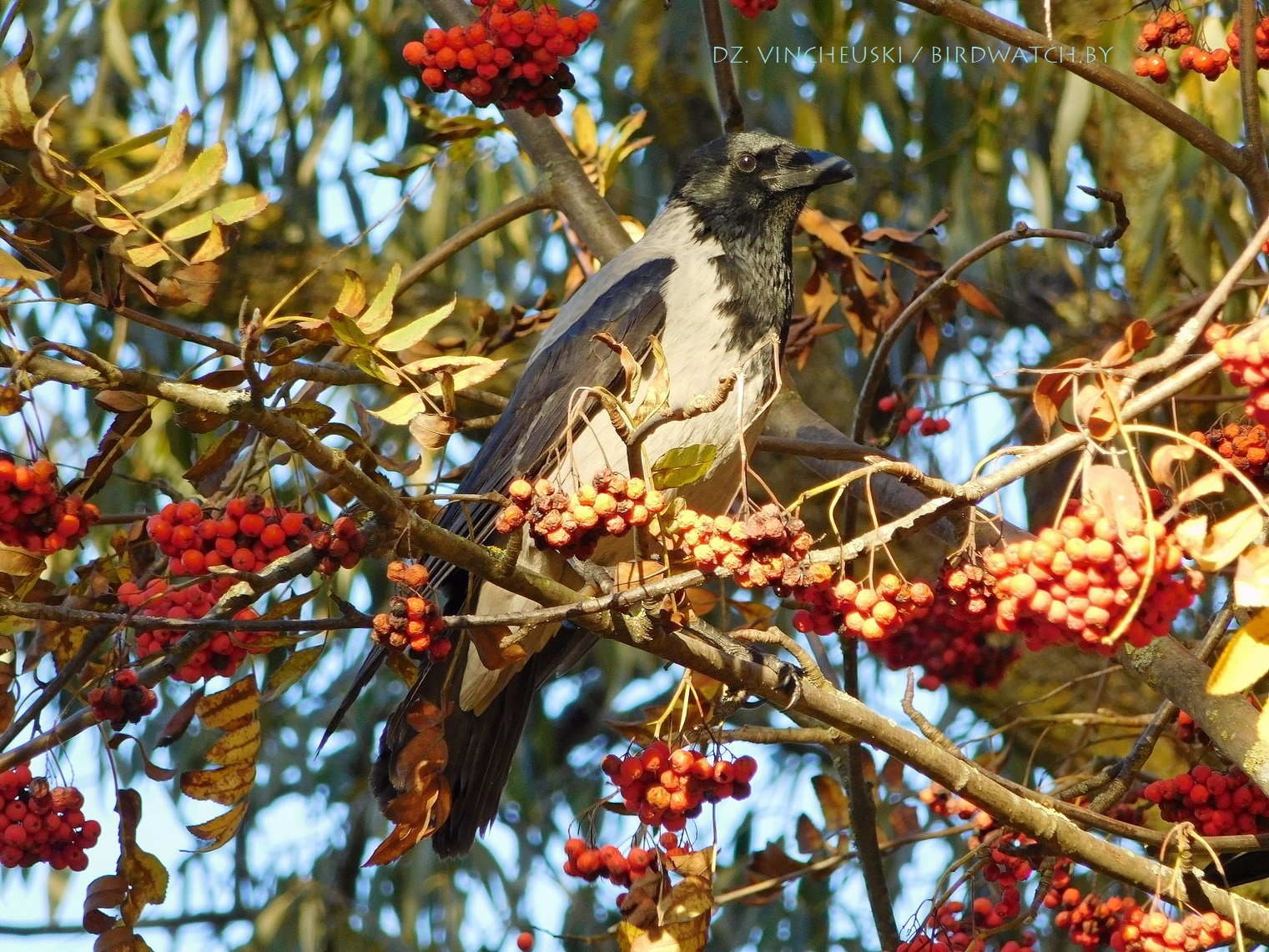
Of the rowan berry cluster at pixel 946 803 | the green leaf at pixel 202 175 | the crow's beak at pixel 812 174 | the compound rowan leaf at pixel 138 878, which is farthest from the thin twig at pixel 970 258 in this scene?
the compound rowan leaf at pixel 138 878

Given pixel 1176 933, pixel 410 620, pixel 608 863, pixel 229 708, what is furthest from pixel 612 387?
pixel 1176 933

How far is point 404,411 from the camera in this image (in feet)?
5.81

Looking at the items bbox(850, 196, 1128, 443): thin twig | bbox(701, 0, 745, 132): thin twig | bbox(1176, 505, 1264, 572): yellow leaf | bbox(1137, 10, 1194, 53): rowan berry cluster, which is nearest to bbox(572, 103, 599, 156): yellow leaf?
bbox(701, 0, 745, 132): thin twig

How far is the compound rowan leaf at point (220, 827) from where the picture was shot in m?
2.07

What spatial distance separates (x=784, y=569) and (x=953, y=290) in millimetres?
1786

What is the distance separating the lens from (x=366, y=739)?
4852 mm

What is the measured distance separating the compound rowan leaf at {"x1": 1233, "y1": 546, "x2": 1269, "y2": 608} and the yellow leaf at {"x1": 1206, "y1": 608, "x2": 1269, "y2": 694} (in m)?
0.05

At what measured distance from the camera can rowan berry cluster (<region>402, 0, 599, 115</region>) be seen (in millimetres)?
2533

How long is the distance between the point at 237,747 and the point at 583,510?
760mm

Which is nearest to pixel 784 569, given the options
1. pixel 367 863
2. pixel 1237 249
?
pixel 367 863

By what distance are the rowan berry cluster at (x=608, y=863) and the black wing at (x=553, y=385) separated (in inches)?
27.5

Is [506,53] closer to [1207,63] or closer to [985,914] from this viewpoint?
[1207,63]

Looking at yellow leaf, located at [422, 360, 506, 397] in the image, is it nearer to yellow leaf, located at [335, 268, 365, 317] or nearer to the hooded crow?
yellow leaf, located at [335, 268, 365, 317]

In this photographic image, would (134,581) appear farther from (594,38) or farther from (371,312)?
(594,38)
